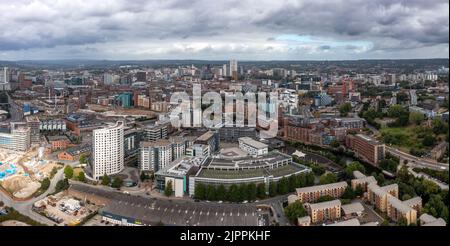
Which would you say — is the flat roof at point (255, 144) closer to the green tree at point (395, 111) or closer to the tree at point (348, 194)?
the tree at point (348, 194)

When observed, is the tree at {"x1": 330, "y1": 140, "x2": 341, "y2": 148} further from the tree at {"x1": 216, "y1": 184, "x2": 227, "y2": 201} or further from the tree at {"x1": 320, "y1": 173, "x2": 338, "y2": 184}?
the tree at {"x1": 216, "y1": 184, "x2": 227, "y2": 201}

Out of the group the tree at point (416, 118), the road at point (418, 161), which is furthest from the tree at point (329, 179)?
the tree at point (416, 118)

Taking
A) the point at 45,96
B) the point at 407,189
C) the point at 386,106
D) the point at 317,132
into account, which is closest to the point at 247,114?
the point at 317,132

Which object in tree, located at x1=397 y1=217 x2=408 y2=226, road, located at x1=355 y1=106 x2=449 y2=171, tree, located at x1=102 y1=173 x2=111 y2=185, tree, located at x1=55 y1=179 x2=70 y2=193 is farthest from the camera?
road, located at x1=355 y1=106 x2=449 y2=171

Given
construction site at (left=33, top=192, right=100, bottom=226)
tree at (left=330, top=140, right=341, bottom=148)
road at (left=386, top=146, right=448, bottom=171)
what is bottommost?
construction site at (left=33, top=192, right=100, bottom=226)

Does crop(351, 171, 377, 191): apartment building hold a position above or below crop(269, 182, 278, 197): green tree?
above

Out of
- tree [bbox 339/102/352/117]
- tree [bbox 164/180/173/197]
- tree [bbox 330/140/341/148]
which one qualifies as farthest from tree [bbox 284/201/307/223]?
tree [bbox 339/102/352/117]

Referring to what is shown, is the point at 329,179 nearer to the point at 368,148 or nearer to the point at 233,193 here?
the point at 233,193
